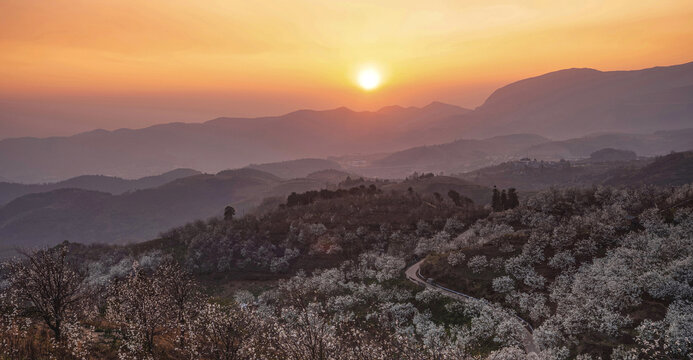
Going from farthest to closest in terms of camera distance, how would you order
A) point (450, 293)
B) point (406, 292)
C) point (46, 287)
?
point (450, 293), point (406, 292), point (46, 287)

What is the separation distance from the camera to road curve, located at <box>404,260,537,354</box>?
51.3 m

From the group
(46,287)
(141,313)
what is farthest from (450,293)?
(46,287)

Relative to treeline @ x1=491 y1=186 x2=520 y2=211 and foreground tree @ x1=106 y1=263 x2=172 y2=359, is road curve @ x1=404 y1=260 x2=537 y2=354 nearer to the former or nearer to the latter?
foreground tree @ x1=106 y1=263 x2=172 y2=359

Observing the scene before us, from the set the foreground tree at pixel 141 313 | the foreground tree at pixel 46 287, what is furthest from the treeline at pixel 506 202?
the foreground tree at pixel 46 287

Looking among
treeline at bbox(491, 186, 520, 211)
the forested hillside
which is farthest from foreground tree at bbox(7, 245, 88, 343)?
treeline at bbox(491, 186, 520, 211)

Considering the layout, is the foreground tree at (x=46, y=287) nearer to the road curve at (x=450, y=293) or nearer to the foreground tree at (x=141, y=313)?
the foreground tree at (x=141, y=313)

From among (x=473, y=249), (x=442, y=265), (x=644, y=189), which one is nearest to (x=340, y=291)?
(x=442, y=265)

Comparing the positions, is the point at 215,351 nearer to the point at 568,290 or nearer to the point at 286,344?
the point at 286,344

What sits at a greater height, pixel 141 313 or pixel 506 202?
pixel 141 313

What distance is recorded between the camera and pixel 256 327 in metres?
33.6

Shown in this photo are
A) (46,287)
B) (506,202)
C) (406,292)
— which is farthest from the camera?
(506,202)

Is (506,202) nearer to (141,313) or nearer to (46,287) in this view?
(141,313)

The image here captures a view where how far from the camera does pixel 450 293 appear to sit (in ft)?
246

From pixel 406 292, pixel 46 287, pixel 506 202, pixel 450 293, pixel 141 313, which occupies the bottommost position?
pixel 450 293
